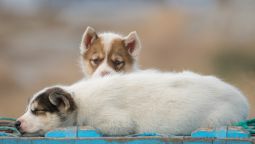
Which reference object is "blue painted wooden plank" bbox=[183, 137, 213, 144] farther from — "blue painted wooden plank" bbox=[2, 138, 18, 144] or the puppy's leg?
"blue painted wooden plank" bbox=[2, 138, 18, 144]

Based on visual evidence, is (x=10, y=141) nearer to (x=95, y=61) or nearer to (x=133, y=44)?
(x=95, y=61)

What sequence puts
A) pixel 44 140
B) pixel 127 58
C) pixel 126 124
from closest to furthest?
pixel 44 140
pixel 126 124
pixel 127 58

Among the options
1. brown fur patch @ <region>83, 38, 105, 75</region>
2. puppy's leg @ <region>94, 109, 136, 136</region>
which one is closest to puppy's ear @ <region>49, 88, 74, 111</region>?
puppy's leg @ <region>94, 109, 136, 136</region>

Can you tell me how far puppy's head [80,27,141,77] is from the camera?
4.88m

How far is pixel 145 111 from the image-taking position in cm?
318

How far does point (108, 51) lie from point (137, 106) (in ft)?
5.76

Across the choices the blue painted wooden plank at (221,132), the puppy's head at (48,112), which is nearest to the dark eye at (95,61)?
the puppy's head at (48,112)

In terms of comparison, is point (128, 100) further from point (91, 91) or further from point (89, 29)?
point (89, 29)

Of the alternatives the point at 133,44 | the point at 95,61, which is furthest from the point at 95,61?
the point at 133,44

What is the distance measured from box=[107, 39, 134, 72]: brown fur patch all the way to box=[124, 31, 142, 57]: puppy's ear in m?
0.03

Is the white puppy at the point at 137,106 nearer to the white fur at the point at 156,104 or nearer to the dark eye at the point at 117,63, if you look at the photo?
the white fur at the point at 156,104

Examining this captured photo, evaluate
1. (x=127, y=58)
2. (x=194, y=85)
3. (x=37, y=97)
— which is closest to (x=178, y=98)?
(x=194, y=85)

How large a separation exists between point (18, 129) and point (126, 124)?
0.61 m

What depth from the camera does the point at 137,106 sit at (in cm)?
320
